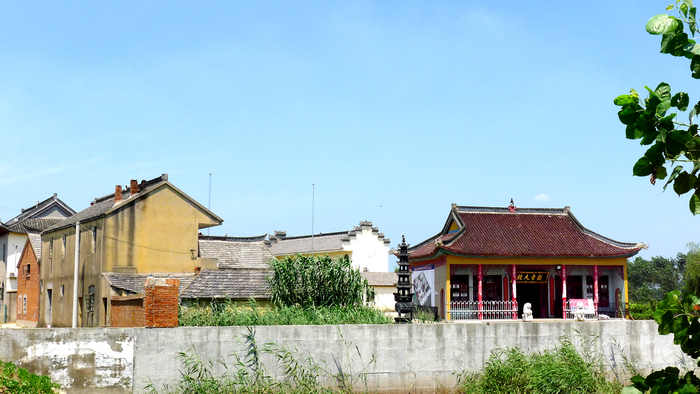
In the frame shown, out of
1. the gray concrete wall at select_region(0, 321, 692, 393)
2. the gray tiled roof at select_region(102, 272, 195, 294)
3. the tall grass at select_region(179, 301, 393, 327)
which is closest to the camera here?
the gray concrete wall at select_region(0, 321, 692, 393)

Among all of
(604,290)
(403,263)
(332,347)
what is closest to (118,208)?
(403,263)

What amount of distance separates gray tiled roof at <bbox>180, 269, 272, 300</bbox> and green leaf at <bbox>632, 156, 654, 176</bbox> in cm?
1982

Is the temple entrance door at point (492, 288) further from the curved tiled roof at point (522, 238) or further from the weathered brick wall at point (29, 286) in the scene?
the weathered brick wall at point (29, 286)

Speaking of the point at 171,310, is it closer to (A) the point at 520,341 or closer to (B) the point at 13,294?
(A) the point at 520,341

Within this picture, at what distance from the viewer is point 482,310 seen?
29.1 m

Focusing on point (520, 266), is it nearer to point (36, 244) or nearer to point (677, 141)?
point (36, 244)

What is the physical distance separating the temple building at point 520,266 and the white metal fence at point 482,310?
5 cm

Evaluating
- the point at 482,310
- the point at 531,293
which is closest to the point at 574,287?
the point at 531,293

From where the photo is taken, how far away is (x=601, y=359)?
16.8 metres

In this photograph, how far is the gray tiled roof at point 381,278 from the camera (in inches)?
1860

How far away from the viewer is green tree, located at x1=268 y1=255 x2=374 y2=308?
19.8 metres

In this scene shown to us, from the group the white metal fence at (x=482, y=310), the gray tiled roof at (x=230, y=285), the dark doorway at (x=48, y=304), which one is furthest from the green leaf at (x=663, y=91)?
the dark doorway at (x=48, y=304)

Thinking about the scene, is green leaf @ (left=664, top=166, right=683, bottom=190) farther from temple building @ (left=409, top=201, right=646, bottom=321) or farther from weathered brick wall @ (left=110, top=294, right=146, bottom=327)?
temple building @ (left=409, top=201, right=646, bottom=321)

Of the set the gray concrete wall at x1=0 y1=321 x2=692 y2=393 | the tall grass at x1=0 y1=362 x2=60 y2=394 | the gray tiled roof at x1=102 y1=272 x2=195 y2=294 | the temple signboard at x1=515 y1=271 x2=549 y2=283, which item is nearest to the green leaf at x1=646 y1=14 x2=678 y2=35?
the tall grass at x1=0 y1=362 x2=60 y2=394
